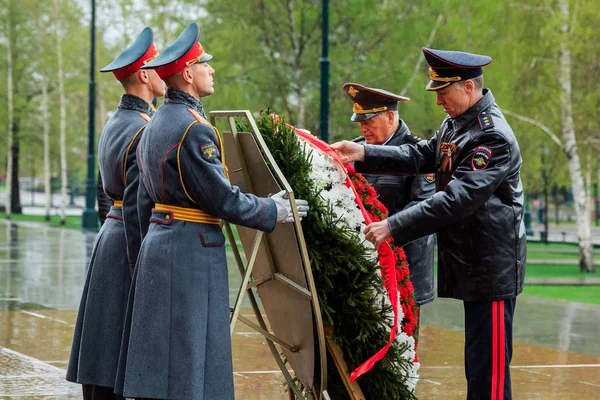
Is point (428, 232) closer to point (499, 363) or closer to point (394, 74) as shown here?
point (499, 363)

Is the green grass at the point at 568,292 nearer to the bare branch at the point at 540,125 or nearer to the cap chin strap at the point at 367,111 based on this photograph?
the bare branch at the point at 540,125

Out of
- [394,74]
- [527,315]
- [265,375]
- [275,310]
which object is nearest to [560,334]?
[527,315]

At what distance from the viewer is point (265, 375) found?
772 cm

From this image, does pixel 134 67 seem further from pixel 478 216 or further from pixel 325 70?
pixel 325 70

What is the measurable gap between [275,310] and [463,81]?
5.07 feet

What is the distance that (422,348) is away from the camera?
9.25 meters

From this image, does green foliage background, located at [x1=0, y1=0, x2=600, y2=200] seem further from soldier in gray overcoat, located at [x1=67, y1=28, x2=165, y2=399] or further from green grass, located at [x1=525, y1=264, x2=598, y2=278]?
soldier in gray overcoat, located at [x1=67, y1=28, x2=165, y2=399]

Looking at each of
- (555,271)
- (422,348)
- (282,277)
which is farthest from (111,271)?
(555,271)

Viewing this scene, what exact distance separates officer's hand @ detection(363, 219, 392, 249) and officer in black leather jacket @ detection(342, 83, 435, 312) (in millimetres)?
1393

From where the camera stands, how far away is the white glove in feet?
15.9

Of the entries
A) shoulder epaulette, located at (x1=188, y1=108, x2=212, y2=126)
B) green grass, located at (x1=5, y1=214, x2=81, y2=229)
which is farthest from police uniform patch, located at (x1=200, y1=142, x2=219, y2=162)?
green grass, located at (x1=5, y1=214, x2=81, y2=229)

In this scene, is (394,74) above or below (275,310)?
above

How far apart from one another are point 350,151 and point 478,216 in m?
0.98

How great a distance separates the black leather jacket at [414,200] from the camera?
21.0ft
